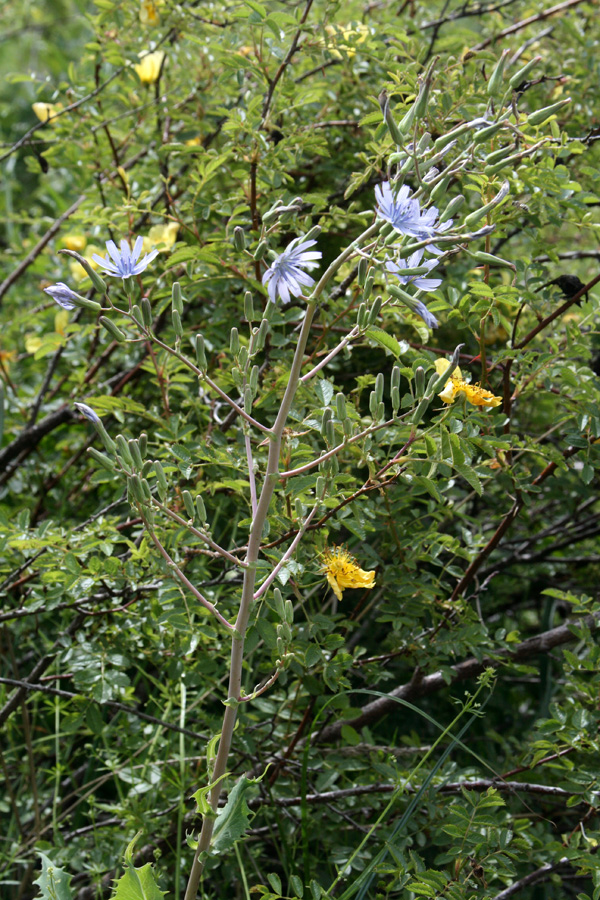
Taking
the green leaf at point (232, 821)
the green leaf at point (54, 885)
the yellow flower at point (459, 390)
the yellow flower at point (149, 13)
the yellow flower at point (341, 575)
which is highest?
the yellow flower at point (149, 13)

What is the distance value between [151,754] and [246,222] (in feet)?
3.26

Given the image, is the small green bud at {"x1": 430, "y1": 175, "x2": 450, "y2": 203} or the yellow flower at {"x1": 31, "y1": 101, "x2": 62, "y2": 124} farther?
the yellow flower at {"x1": 31, "y1": 101, "x2": 62, "y2": 124}

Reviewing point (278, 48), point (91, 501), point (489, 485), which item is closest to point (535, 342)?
point (489, 485)

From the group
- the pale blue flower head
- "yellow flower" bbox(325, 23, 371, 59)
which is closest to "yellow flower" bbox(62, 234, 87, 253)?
"yellow flower" bbox(325, 23, 371, 59)

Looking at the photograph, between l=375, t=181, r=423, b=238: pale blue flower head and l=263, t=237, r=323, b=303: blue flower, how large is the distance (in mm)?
86

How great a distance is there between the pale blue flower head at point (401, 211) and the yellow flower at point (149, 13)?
120 cm

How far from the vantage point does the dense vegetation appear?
92 centimetres

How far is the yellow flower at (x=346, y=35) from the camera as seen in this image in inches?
56.7

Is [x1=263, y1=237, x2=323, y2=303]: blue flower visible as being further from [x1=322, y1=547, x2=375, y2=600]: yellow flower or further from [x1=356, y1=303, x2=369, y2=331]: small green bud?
[x1=322, y1=547, x2=375, y2=600]: yellow flower

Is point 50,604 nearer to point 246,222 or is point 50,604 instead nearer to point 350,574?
point 350,574

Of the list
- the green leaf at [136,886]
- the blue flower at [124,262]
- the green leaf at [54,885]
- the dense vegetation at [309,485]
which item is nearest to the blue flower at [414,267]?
the dense vegetation at [309,485]

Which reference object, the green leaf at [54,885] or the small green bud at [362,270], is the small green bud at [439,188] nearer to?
the small green bud at [362,270]

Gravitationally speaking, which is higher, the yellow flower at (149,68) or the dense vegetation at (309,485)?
the yellow flower at (149,68)

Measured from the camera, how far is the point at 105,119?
1.83 metres
